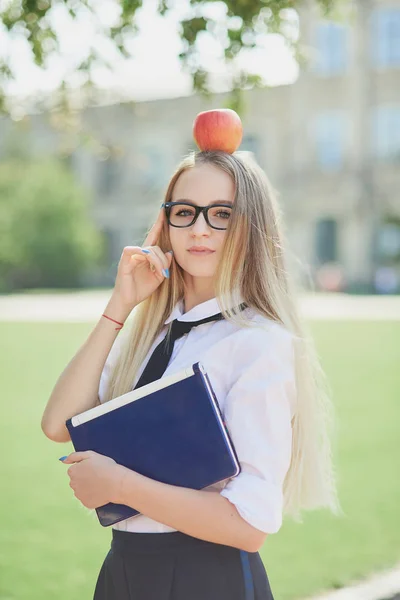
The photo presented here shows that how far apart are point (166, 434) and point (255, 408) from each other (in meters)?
0.19

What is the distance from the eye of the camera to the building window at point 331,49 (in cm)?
3231

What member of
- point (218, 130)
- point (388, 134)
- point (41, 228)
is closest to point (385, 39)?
point (388, 134)

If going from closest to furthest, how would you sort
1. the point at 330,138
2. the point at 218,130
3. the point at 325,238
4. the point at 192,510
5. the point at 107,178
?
the point at 192,510 < the point at 218,130 < the point at 325,238 < the point at 330,138 < the point at 107,178

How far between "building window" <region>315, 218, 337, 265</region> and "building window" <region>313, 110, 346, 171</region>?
2.26 meters

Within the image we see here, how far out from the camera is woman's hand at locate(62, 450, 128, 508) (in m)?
1.65

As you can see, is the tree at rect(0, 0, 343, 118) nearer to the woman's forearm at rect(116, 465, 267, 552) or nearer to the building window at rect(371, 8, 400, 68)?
the woman's forearm at rect(116, 465, 267, 552)

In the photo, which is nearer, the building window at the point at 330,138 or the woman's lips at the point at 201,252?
the woman's lips at the point at 201,252

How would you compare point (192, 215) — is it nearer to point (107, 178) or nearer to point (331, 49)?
point (331, 49)

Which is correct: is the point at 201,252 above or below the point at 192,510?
above

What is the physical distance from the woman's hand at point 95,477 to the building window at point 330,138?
32.2 metres

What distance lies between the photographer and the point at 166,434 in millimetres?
1641

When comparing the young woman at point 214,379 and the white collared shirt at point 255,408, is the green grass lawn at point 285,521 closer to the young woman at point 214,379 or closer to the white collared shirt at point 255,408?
the young woman at point 214,379

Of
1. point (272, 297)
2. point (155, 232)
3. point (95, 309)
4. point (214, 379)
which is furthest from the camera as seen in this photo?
point (95, 309)

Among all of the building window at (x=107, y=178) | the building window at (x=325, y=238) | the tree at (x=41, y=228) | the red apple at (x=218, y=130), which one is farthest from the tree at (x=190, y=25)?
the building window at (x=107, y=178)
